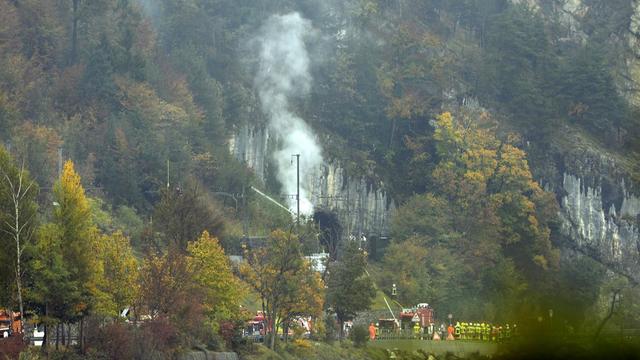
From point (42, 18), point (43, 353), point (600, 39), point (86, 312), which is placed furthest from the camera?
point (600, 39)

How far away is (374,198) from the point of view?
125562 millimetres

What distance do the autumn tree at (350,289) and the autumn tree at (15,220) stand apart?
27.9 meters

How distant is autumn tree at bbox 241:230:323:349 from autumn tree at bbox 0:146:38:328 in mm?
17094

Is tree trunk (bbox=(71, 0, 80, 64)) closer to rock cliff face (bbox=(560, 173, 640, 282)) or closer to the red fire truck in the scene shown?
the red fire truck

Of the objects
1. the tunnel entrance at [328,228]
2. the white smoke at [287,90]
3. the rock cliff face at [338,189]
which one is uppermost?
the white smoke at [287,90]

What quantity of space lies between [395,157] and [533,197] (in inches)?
461

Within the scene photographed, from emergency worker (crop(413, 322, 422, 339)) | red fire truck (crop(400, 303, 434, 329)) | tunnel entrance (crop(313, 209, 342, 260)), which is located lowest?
emergency worker (crop(413, 322, 422, 339))

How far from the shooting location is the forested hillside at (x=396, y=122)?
348 ft

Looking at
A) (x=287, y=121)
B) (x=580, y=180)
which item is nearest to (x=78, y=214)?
(x=287, y=121)

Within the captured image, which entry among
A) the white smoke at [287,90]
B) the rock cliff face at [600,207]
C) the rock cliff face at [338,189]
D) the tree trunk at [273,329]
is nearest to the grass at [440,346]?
the tree trunk at [273,329]

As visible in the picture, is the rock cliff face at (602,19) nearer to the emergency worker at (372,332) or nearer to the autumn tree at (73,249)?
the emergency worker at (372,332)

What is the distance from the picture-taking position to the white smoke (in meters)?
122

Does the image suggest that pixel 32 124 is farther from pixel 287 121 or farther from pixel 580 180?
pixel 580 180

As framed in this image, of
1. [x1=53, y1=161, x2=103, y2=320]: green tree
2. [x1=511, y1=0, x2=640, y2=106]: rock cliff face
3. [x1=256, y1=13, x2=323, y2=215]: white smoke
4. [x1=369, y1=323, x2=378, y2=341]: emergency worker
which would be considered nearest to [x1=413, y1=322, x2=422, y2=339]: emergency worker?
[x1=369, y1=323, x2=378, y2=341]: emergency worker
